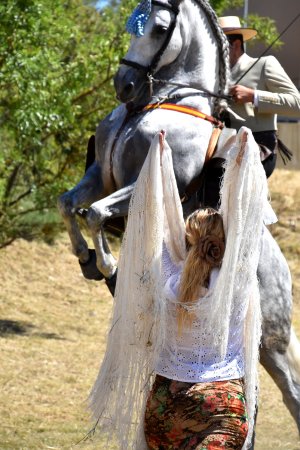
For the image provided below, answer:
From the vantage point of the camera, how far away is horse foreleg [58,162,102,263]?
5.89 metres

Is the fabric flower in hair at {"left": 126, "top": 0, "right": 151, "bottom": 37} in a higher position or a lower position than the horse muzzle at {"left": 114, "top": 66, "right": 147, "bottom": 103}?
higher

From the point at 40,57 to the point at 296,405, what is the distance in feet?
13.2

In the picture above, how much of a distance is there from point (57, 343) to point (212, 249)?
6.68 metres

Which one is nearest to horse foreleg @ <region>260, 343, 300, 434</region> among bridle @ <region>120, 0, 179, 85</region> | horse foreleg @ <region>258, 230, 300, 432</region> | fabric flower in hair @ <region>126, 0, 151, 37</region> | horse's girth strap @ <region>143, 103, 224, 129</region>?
horse foreleg @ <region>258, 230, 300, 432</region>

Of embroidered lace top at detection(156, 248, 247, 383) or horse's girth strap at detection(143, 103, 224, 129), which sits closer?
embroidered lace top at detection(156, 248, 247, 383)

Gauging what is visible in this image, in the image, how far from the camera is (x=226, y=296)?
4047 millimetres

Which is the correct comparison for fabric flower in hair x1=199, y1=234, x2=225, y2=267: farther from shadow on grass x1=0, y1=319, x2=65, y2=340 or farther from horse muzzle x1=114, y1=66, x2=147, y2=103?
shadow on grass x1=0, y1=319, x2=65, y2=340

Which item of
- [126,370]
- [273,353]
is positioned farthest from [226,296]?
[273,353]

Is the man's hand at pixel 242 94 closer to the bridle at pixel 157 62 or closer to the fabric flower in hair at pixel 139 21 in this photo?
the bridle at pixel 157 62

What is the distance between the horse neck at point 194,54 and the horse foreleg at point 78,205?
71 centimetres

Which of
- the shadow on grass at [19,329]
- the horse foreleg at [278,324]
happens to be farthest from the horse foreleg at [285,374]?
the shadow on grass at [19,329]

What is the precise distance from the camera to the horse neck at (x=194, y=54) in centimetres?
587

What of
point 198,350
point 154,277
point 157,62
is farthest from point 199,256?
point 157,62

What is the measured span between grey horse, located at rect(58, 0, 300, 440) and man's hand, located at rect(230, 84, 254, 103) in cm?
8
